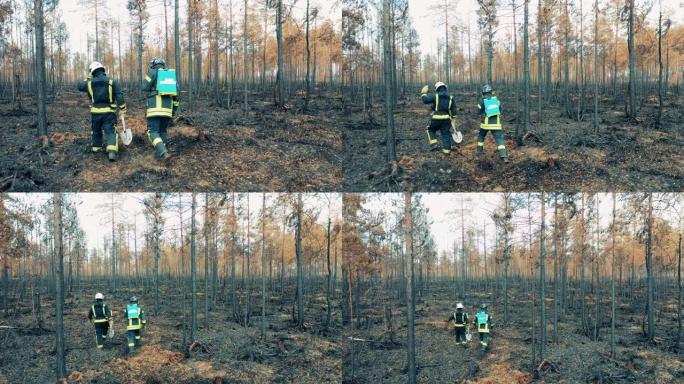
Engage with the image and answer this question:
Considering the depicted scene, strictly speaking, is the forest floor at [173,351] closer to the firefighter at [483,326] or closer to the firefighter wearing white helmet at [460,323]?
the firefighter wearing white helmet at [460,323]

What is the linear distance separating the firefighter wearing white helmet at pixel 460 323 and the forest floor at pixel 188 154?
3556mm

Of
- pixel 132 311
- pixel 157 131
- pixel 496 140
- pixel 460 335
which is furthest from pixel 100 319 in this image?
pixel 496 140

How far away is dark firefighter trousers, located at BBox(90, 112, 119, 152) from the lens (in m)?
7.79

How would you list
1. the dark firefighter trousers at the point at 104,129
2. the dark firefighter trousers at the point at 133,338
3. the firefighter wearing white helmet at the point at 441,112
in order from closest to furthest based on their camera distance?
the dark firefighter trousers at the point at 104,129 < the firefighter wearing white helmet at the point at 441,112 < the dark firefighter trousers at the point at 133,338

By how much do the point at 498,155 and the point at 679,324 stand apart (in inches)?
195

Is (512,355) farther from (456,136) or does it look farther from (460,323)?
(456,136)

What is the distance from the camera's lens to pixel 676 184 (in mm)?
9125

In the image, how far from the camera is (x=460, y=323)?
9.37 meters

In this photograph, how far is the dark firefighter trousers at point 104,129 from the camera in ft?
25.6

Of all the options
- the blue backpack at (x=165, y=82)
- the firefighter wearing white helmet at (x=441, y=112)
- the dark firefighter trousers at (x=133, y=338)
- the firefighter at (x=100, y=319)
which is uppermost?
the blue backpack at (x=165, y=82)

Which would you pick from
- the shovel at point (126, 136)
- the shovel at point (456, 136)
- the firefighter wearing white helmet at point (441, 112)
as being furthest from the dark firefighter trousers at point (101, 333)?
the shovel at point (456, 136)

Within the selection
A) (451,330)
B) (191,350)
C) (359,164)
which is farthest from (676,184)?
(191,350)

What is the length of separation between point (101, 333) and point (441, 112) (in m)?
7.72

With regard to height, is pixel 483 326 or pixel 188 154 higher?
pixel 188 154
